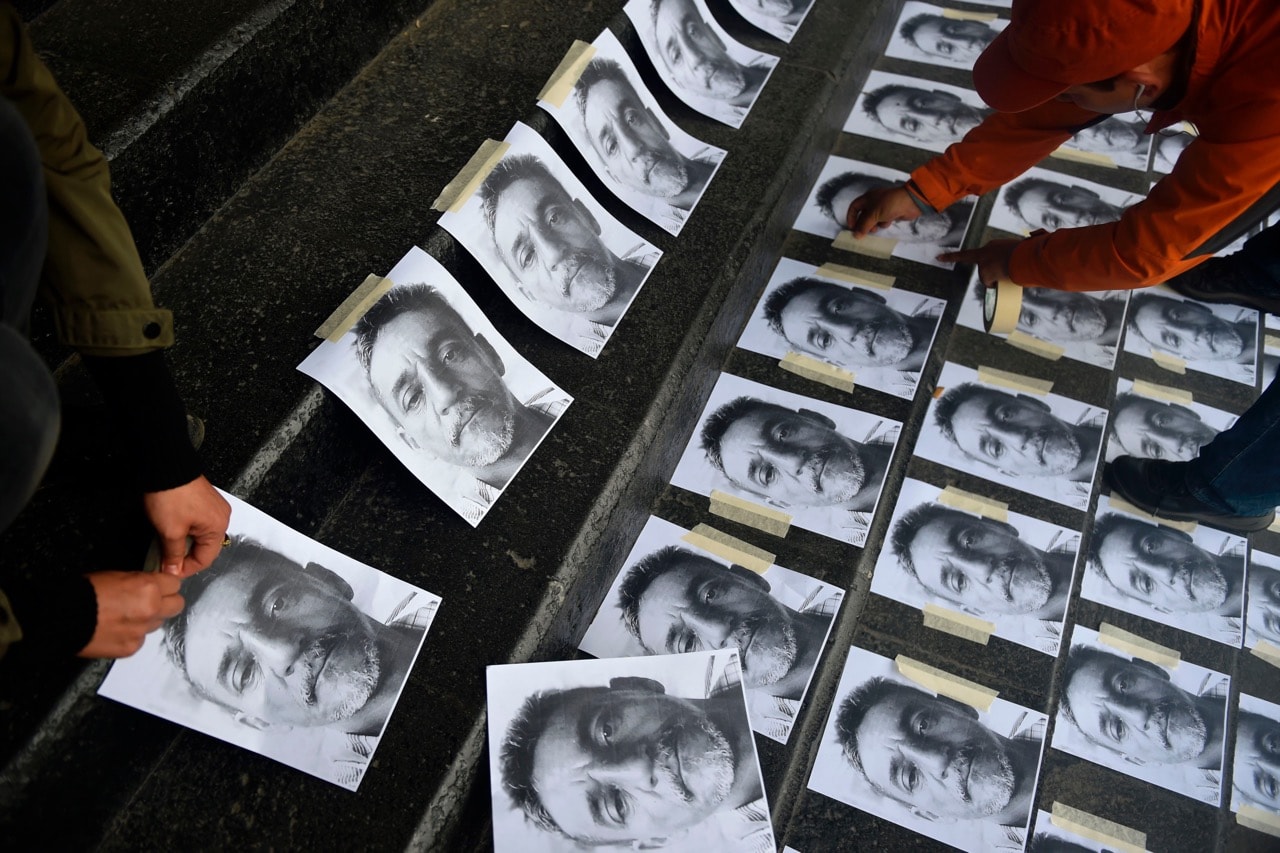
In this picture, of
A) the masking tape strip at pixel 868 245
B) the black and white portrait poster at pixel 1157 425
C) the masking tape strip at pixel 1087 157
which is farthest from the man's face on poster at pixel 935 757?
the masking tape strip at pixel 1087 157

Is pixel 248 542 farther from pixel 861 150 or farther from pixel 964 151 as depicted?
pixel 861 150

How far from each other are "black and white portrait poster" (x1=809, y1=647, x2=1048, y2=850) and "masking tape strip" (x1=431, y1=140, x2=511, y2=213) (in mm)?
1112

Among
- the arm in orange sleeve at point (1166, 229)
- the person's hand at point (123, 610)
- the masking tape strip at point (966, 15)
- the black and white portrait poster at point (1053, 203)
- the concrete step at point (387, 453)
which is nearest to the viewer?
the person's hand at point (123, 610)

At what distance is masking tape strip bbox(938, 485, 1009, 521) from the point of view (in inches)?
75.4

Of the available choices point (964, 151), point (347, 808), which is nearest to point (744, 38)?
point (964, 151)

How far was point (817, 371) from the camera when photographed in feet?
6.78

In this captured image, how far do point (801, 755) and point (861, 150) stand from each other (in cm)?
163

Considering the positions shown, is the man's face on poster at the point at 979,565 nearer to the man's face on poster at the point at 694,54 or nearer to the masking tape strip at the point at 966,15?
the man's face on poster at the point at 694,54

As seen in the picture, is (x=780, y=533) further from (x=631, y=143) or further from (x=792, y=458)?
(x=631, y=143)

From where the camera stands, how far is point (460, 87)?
6.58 ft

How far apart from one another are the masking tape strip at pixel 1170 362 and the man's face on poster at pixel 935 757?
107cm

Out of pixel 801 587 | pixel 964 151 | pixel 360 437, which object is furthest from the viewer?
pixel 964 151

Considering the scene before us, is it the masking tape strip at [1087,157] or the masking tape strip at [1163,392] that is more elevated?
the masking tape strip at [1087,157]

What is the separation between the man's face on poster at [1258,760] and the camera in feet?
5.42
